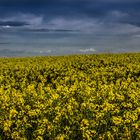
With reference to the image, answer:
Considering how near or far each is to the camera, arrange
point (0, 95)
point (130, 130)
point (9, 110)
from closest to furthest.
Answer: point (130, 130) < point (9, 110) < point (0, 95)

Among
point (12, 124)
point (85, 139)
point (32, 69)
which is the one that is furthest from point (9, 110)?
point (32, 69)

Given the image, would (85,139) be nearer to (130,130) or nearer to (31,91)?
(130,130)

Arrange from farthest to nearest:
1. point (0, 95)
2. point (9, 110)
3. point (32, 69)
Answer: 1. point (32, 69)
2. point (0, 95)
3. point (9, 110)

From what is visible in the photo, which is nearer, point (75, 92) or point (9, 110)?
point (9, 110)

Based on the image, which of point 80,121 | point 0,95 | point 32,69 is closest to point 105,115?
point 80,121

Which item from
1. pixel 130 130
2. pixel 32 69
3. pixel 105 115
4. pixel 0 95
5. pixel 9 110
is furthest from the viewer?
pixel 32 69

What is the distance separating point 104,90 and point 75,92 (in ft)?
3.19

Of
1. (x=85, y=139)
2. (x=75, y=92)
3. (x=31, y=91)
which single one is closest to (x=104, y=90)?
(x=75, y=92)

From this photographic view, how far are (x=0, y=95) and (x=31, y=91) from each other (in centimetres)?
101

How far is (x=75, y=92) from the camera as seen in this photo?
14.6 m

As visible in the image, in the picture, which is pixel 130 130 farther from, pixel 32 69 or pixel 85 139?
pixel 32 69

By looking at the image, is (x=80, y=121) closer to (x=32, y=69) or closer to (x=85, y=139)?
(x=85, y=139)

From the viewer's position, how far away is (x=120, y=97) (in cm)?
1290

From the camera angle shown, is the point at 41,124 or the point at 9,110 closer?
the point at 41,124
